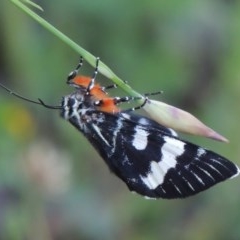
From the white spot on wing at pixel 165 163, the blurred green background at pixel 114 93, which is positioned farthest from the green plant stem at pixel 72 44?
the blurred green background at pixel 114 93

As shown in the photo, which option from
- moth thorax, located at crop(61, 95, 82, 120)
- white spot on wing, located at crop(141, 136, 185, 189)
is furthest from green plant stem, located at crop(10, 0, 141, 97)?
moth thorax, located at crop(61, 95, 82, 120)

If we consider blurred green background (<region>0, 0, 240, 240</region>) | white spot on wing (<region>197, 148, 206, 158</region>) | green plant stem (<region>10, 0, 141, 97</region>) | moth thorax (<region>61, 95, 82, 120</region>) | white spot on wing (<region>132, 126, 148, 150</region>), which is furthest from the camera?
blurred green background (<region>0, 0, 240, 240</region>)

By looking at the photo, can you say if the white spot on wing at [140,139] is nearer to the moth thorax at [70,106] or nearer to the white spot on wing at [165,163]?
the white spot on wing at [165,163]

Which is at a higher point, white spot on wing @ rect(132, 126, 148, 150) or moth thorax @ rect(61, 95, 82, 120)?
white spot on wing @ rect(132, 126, 148, 150)

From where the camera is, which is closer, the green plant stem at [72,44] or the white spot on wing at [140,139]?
the green plant stem at [72,44]

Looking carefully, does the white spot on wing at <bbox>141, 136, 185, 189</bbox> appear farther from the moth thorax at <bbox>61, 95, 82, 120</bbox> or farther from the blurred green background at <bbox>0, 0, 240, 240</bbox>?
the blurred green background at <bbox>0, 0, 240, 240</bbox>

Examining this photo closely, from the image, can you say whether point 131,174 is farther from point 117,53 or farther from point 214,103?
point 117,53

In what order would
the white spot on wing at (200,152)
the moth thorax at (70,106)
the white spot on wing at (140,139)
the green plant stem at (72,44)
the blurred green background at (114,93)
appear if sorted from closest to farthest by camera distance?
the green plant stem at (72,44) → the white spot on wing at (200,152) → the white spot on wing at (140,139) → the moth thorax at (70,106) → the blurred green background at (114,93)
